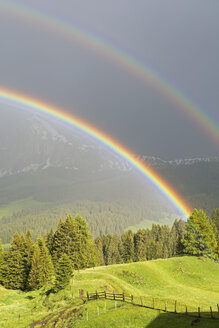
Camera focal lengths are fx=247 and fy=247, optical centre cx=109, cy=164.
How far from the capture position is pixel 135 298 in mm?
44000

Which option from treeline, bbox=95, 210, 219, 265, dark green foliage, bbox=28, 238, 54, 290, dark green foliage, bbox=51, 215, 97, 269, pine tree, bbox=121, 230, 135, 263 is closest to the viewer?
dark green foliage, bbox=28, 238, 54, 290

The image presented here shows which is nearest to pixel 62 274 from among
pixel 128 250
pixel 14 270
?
pixel 14 270

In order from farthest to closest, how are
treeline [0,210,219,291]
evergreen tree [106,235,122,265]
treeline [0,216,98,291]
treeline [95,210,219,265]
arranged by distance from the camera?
evergreen tree [106,235,122,265]
treeline [95,210,219,265]
treeline [0,216,98,291]
treeline [0,210,219,291]

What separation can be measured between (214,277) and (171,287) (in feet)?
62.2

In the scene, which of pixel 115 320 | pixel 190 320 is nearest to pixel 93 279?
pixel 115 320

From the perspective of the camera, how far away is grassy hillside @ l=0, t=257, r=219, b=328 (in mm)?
31719

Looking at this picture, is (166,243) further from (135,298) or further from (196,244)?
(135,298)

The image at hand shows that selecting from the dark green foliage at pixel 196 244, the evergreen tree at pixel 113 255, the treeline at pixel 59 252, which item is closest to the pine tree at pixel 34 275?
the treeline at pixel 59 252

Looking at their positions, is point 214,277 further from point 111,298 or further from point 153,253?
point 153,253

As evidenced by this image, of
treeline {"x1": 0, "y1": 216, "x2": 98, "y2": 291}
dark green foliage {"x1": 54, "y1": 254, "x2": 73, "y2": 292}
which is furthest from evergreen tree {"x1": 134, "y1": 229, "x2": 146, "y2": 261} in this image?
dark green foliage {"x1": 54, "y1": 254, "x2": 73, "y2": 292}

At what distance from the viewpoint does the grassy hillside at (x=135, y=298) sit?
31719mm

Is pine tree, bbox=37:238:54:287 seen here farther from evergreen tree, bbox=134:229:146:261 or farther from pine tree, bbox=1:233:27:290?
evergreen tree, bbox=134:229:146:261

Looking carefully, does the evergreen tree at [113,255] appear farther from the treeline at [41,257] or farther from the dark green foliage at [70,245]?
the dark green foliage at [70,245]

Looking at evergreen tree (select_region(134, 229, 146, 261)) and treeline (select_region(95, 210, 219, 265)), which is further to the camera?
evergreen tree (select_region(134, 229, 146, 261))
